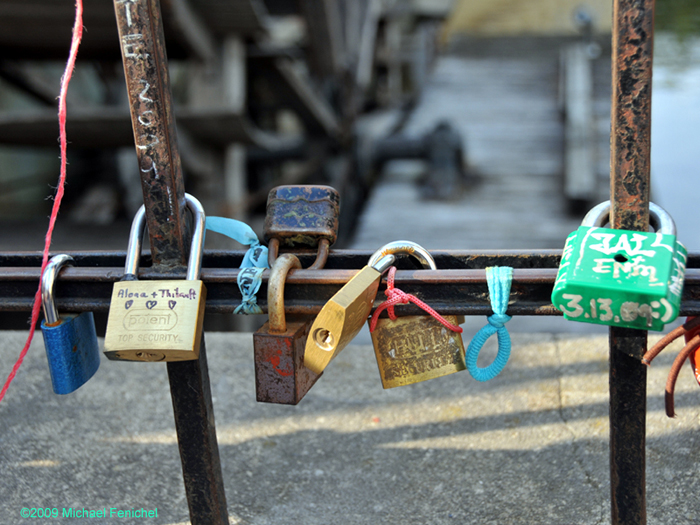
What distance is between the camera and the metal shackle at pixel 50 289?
985 millimetres

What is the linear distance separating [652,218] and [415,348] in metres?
0.45

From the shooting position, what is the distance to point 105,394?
6.84 ft

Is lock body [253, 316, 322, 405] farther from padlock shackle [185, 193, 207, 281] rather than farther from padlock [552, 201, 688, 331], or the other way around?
padlock [552, 201, 688, 331]

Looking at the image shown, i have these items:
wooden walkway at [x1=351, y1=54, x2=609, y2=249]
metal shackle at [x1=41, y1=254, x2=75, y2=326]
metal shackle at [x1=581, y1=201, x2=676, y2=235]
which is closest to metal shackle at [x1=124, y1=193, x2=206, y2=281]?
metal shackle at [x1=41, y1=254, x2=75, y2=326]

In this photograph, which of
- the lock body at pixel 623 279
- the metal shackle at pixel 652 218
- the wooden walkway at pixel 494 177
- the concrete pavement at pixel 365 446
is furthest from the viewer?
the wooden walkway at pixel 494 177

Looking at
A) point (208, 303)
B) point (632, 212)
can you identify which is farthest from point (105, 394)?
point (632, 212)

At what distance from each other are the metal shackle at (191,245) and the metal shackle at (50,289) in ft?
0.40

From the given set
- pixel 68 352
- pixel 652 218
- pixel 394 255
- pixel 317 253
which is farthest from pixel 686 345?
pixel 68 352

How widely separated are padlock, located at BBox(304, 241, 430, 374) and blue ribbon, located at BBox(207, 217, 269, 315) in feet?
0.48

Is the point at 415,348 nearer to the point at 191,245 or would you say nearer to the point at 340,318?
the point at 340,318

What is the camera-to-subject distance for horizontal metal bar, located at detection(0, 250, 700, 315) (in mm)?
938

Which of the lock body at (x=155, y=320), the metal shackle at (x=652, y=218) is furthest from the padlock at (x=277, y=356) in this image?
the metal shackle at (x=652, y=218)

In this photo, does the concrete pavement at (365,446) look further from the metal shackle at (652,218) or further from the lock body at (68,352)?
the metal shackle at (652,218)

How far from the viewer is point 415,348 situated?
1.01 meters
